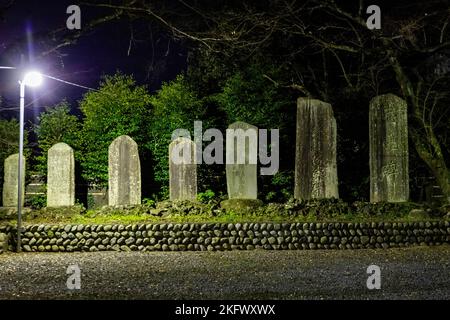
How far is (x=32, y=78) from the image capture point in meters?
11.0

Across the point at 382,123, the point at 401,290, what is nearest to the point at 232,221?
the point at 382,123

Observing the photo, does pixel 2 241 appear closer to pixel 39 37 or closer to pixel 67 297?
pixel 39 37

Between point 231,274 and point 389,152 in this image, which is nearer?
point 231,274

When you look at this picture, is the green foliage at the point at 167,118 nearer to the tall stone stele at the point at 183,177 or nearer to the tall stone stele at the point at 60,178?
the tall stone stele at the point at 183,177

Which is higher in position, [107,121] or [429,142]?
[107,121]

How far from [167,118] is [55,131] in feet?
12.3

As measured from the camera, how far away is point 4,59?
10.7 m

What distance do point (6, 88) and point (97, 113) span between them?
12.6 feet

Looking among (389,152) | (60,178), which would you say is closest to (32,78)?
(60,178)

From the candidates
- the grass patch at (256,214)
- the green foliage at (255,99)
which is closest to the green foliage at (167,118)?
the green foliage at (255,99)

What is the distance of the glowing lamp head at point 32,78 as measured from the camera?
10.9 meters

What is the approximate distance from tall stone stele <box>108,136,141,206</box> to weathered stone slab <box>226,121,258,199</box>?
7.70 ft

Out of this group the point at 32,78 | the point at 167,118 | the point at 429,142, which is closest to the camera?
the point at 32,78

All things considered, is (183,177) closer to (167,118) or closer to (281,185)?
(167,118)
